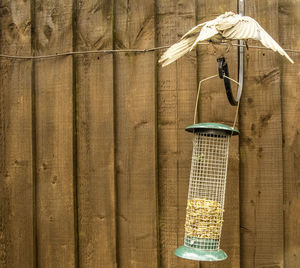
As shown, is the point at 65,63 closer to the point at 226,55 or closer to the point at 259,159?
the point at 226,55

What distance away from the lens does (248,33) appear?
5.57 feet

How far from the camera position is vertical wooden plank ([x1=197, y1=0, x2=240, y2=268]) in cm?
228

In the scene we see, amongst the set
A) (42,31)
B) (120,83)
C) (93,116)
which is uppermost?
(42,31)

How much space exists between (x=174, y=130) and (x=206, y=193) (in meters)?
0.40

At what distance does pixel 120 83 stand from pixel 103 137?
330mm

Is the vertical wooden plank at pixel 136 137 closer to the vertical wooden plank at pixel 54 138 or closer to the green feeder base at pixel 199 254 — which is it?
the vertical wooden plank at pixel 54 138

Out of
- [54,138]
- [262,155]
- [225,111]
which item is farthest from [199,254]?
[54,138]

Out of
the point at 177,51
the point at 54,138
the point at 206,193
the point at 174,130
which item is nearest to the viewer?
the point at 177,51

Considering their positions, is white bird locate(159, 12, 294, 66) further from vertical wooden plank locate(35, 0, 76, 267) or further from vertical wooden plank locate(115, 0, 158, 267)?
vertical wooden plank locate(35, 0, 76, 267)

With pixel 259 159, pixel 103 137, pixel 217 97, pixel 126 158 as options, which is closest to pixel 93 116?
pixel 103 137

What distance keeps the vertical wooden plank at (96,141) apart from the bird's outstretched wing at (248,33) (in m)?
0.89

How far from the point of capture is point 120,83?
243 cm

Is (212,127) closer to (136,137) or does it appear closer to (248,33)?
(248,33)

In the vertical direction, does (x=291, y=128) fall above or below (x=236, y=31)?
below
